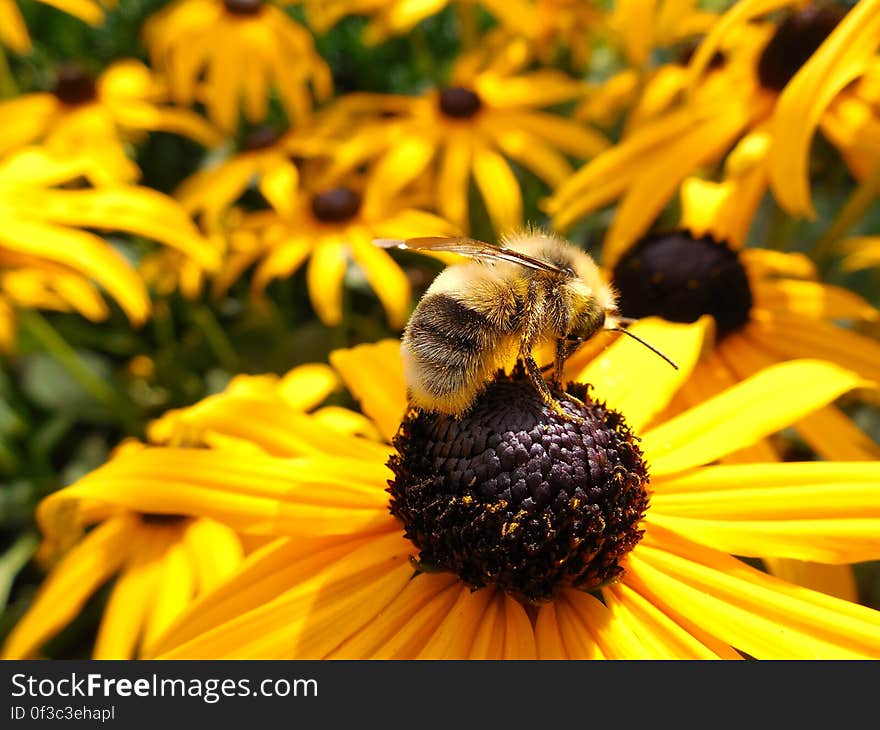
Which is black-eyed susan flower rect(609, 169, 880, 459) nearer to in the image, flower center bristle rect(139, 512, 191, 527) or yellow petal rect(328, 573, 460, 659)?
yellow petal rect(328, 573, 460, 659)

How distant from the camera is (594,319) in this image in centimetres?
99

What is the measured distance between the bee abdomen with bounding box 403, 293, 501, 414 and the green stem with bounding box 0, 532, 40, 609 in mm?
1235

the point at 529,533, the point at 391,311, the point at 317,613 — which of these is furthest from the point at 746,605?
the point at 391,311

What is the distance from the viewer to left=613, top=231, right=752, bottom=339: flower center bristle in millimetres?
1445

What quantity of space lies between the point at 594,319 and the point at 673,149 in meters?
0.83

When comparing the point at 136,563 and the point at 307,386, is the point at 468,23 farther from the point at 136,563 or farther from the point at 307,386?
the point at 136,563

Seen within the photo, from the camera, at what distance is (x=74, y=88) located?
8.44 ft

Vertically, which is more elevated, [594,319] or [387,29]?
[594,319]

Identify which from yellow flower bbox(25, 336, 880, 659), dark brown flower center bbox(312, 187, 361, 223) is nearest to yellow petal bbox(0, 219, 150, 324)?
yellow flower bbox(25, 336, 880, 659)

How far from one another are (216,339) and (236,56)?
92cm

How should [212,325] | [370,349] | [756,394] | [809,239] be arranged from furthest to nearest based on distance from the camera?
[212,325] < [809,239] < [370,349] < [756,394]

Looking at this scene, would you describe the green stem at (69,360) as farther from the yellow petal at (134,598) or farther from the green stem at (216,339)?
the yellow petal at (134,598)

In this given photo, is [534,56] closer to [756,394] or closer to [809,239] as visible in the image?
[809,239]
